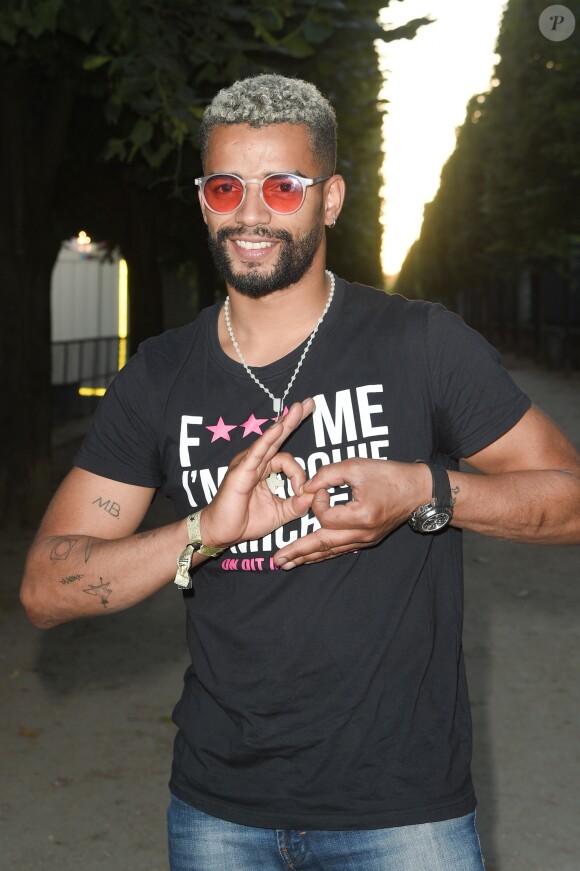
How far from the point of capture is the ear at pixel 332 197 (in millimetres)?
2761

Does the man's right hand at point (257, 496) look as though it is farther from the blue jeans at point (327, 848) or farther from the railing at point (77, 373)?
the railing at point (77, 373)

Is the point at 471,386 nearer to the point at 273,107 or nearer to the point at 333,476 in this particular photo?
the point at 333,476

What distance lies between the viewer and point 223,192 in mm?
2646

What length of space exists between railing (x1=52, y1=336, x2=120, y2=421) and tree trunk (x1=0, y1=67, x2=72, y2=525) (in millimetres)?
10497

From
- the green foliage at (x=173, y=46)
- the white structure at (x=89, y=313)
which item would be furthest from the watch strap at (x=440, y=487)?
the white structure at (x=89, y=313)

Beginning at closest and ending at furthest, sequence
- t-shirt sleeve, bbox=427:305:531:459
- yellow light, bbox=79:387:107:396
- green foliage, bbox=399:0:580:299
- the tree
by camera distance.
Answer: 1. t-shirt sleeve, bbox=427:305:531:459
2. the tree
3. green foliage, bbox=399:0:580:299
4. yellow light, bbox=79:387:107:396

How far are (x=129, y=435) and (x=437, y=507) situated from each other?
660 mm

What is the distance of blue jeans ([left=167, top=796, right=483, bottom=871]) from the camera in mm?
2393

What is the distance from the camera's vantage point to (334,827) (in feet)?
7.88

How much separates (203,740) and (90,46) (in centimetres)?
882

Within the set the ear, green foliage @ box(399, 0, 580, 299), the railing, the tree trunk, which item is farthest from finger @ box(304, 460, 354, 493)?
green foliage @ box(399, 0, 580, 299)

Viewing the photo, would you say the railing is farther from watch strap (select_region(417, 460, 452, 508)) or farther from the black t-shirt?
watch strap (select_region(417, 460, 452, 508))

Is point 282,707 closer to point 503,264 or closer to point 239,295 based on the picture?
point 239,295

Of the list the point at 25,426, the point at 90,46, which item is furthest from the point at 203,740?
the point at 25,426
